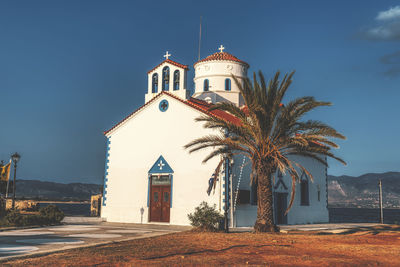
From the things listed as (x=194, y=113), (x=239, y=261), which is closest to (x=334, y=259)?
(x=239, y=261)

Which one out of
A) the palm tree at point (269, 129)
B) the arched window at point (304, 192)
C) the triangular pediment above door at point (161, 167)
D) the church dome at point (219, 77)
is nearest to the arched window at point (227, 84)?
the church dome at point (219, 77)

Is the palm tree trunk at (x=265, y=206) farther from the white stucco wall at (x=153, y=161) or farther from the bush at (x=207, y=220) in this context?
the white stucco wall at (x=153, y=161)

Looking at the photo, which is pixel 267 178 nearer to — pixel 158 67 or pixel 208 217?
pixel 208 217

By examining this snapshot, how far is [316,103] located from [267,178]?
4.33 metres

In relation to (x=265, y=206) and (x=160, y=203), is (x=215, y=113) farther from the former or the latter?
(x=265, y=206)

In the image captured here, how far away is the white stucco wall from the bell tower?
1.05m

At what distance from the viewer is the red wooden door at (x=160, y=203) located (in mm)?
26750

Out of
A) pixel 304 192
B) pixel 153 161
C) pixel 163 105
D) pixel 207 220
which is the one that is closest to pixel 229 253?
pixel 207 220

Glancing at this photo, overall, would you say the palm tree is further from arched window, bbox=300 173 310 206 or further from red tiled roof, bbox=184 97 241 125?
arched window, bbox=300 173 310 206

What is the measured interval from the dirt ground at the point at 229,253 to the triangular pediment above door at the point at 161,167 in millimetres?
10128

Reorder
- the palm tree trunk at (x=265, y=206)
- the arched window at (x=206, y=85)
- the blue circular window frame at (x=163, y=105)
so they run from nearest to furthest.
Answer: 1. the palm tree trunk at (x=265, y=206)
2. the blue circular window frame at (x=163, y=105)
3. the arched window at (x=206, y=85)

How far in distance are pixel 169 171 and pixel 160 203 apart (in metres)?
2.21

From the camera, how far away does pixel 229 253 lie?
12.8 metres

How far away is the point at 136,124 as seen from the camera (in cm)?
2905
